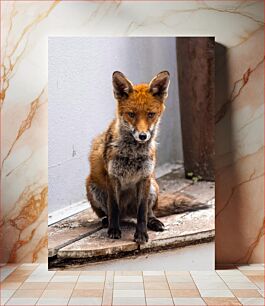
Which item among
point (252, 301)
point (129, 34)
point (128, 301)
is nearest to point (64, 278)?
point (128, 301)

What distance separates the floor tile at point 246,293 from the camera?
8.09ft

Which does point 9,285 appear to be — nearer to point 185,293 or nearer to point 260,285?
point 185,293

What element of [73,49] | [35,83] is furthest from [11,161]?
[73,49]

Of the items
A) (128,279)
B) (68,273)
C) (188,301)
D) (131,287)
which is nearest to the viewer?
(188,301)

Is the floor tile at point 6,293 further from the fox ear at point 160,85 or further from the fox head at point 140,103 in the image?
the fox ear at point 160,85

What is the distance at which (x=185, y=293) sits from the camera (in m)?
2.50

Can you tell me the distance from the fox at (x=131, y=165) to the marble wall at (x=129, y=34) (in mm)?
283

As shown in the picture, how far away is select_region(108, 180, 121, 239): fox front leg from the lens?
288 centimetres

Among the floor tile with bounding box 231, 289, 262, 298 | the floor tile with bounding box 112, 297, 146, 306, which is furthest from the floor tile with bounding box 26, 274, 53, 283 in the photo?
the floor tile with bounding box 231, 289, 262, 298

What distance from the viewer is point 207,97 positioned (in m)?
2.93

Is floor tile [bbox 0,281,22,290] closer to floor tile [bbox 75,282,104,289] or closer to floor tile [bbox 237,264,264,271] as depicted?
floor tile [bbox 75,282,104,289]

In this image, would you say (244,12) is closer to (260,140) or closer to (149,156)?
(260,140)

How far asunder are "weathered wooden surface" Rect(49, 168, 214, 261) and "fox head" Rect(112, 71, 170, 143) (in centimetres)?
31

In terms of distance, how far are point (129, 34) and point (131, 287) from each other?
137 centimetres
